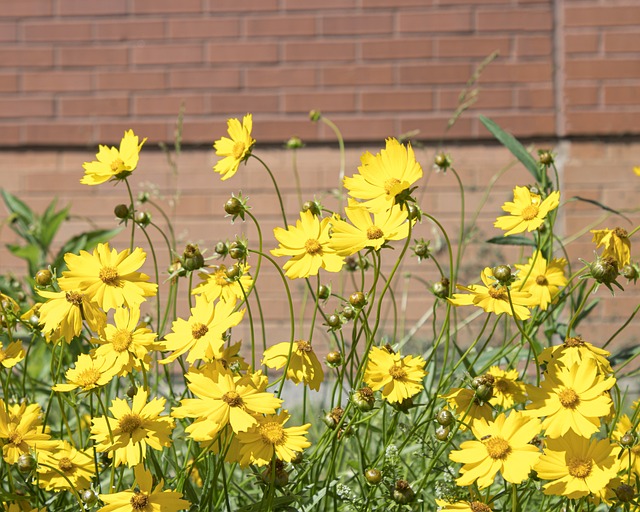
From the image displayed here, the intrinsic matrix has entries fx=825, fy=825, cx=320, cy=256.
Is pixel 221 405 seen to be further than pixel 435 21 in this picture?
No

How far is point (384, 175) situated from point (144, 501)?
359mm

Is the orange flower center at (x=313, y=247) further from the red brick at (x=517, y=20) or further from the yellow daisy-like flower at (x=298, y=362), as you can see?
the red brick at (x=517, y=20)

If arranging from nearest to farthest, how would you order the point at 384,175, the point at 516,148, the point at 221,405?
1. the point at 221,405
2. the point at 384,175
3. the point at 516,148

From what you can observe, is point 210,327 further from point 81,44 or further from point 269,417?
point 81,44

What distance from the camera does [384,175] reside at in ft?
2.53

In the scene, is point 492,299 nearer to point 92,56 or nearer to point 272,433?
point 272,433

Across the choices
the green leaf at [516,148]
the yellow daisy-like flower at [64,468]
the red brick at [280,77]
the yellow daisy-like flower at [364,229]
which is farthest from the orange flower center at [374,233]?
the red brick at [280,77]

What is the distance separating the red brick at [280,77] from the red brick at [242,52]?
A: 0.11ft

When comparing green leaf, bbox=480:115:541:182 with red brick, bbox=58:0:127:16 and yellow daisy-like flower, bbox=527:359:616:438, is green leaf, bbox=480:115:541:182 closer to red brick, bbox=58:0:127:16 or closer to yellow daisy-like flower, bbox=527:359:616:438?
yellow daisy-like flower, bbox=527:359:616:438

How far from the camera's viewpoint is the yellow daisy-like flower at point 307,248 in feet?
2.58

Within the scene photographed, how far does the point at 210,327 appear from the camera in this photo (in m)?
0.75

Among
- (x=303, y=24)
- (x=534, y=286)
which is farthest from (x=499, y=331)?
(x=534, y=286)

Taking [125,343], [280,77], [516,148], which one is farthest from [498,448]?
[280,77]

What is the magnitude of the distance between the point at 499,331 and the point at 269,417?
5.15 ft
